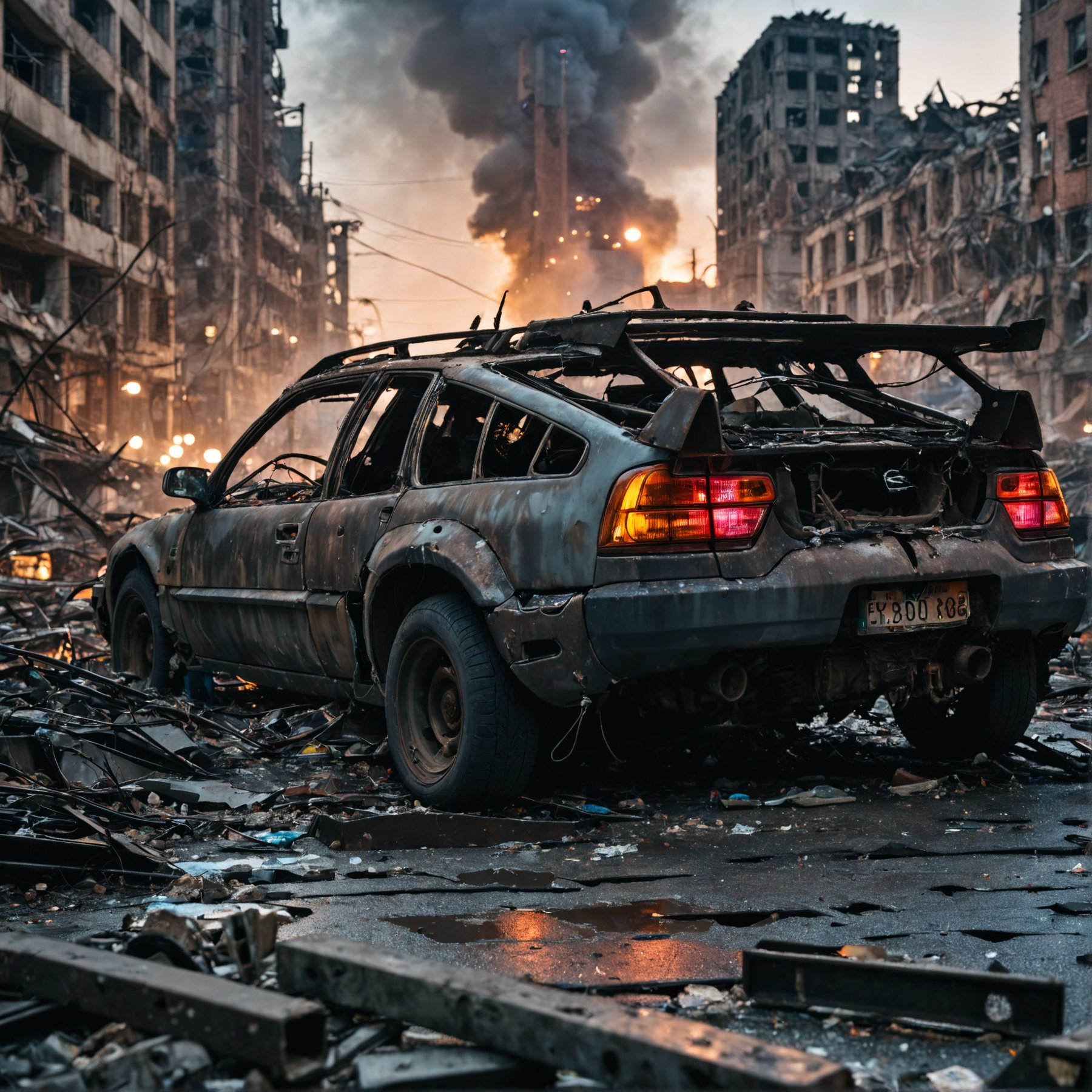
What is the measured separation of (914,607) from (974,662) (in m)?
0.44

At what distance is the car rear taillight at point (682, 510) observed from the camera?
440cm

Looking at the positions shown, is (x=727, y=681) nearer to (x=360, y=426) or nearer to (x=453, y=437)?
(x=453, y=437)

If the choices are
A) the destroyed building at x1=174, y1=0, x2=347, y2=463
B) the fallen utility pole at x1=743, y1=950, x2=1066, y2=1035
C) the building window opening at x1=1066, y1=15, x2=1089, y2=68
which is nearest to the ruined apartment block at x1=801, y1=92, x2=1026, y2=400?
the building window opening at x1=1066, y1=15, x2=1089, y2=68

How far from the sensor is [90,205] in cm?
3984

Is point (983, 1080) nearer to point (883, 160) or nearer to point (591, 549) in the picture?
point (591, 549)

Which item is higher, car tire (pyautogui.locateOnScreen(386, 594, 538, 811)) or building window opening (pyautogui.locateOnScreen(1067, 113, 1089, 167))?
building window opening (pyautogui.locateOnScreen(1067, 113, 1089, 167))

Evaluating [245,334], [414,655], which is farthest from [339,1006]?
[245,334]

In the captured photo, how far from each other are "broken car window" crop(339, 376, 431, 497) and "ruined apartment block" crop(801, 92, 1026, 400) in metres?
36.2

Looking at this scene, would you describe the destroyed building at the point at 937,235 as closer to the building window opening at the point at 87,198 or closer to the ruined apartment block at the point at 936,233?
the ruined apartment block at the point at 936,233

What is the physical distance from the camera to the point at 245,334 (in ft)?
202

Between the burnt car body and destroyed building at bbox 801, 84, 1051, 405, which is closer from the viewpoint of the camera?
the burnt car body

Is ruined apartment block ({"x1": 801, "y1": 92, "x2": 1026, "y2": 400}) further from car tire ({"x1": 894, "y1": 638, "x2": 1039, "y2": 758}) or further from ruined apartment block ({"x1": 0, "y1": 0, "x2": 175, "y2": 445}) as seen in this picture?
car tire ({"x1": 894, "y1": 638, "x2": 1039, "y2": 758})

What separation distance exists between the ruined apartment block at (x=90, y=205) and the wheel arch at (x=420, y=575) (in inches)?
1040

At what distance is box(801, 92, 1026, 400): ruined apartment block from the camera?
1809 inches
